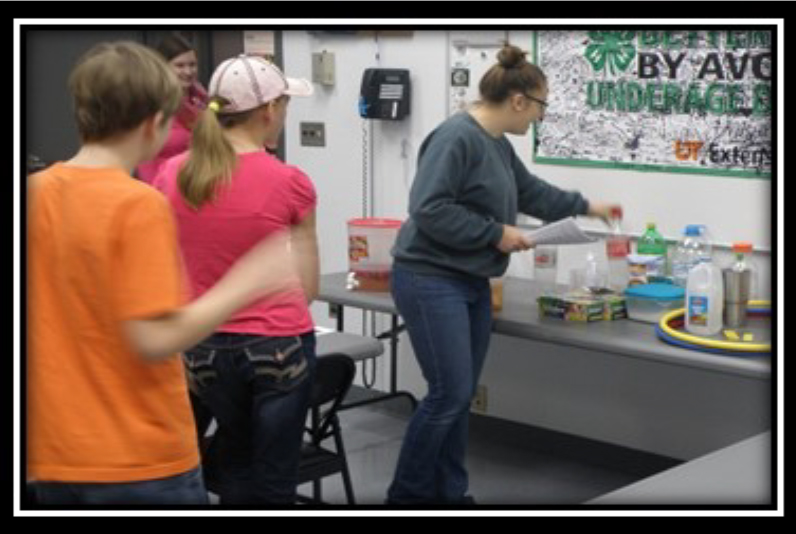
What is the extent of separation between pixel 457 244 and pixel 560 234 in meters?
0.27

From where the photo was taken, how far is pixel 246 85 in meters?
2.61

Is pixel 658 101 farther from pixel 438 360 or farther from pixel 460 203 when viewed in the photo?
pixel 438 360

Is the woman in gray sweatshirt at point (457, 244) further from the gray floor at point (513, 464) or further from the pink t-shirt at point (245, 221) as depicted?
the pink t-shirt at point (245, 221)

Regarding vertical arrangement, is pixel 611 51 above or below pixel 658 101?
above

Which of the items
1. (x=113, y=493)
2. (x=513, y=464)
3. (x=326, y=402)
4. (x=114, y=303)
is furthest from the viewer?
(x=513, y=464)

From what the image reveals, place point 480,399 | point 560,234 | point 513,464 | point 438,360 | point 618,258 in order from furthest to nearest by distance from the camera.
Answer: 1. point 480,399
2. point 513,464
3. point 618,258
4. point 438,360
5. point 560,234

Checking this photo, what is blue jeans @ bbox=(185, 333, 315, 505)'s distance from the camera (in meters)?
2.57

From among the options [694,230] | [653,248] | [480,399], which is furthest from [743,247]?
[480,399]

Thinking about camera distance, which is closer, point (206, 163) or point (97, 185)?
point (97, 185)

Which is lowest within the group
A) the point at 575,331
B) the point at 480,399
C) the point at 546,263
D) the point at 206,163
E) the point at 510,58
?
the point at 480,399

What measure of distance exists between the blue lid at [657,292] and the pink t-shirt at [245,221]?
1.41 meters

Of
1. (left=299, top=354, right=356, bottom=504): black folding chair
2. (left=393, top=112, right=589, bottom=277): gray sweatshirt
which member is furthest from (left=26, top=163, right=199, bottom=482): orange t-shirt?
(left=393, top=112, right=589, bottom=277): gray sweatshirt

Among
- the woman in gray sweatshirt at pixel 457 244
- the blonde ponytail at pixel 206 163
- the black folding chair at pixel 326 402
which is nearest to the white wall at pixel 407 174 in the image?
the woman in gray sweatshirt at pixel 457 244

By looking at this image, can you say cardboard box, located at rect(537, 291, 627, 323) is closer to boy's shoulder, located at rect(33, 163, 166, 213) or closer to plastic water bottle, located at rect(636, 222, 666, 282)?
plastic water bottle, located at rect(636, 222, 666, 282)
